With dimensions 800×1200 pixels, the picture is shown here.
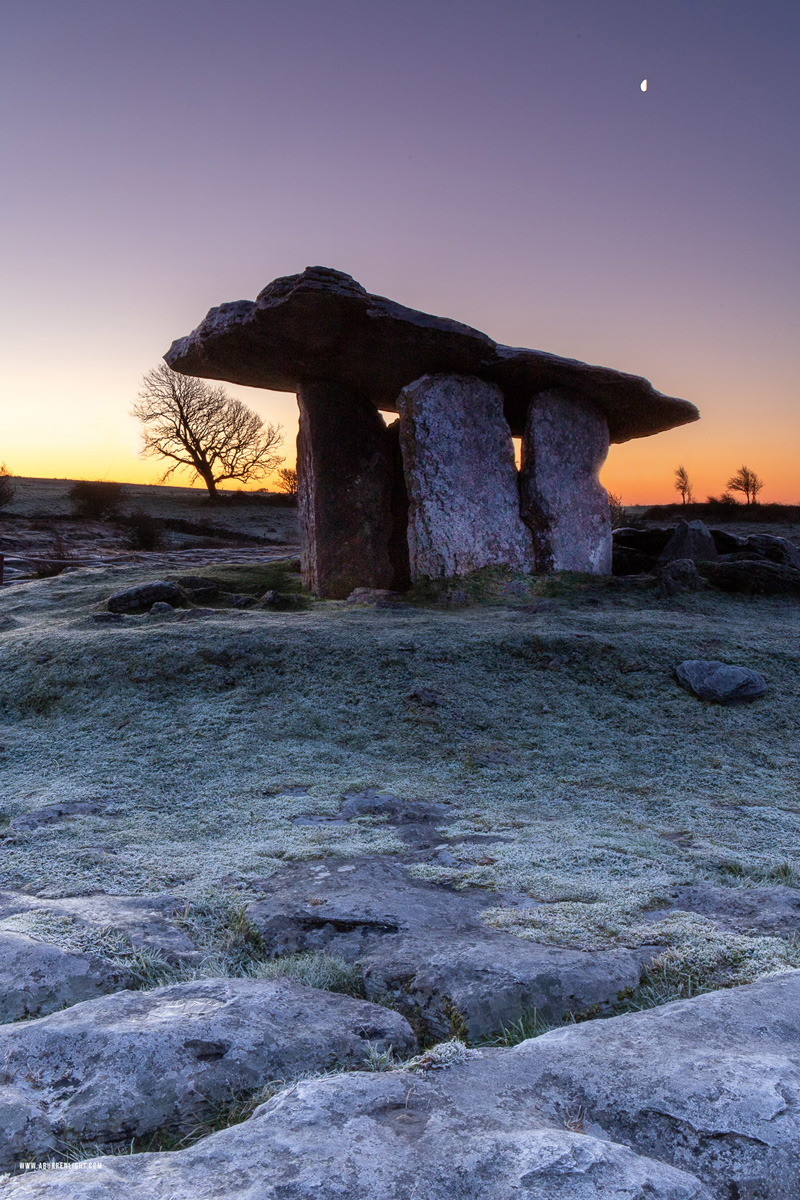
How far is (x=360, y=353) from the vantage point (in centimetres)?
960

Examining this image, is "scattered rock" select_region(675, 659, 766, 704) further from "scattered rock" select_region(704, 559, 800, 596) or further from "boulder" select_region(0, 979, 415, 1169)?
"boulder" select_region(0, 979, 415, 1169)

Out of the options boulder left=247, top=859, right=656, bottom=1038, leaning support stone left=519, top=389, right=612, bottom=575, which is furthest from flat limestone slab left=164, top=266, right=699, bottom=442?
boulder left=247, top=859, right=656, bottom=1038

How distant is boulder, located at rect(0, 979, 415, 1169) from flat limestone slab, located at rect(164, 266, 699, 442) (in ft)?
24.7

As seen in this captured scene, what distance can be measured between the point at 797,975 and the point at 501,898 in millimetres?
1184

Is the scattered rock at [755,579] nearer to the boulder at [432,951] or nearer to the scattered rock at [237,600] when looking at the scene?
the scattered rock at [237,600]

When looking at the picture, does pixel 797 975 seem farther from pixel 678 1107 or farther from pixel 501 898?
pixel 501 898

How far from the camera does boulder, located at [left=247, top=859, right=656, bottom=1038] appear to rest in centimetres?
222

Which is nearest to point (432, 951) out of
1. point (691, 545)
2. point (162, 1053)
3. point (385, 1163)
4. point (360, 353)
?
point (162, 1053)

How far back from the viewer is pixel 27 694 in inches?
261

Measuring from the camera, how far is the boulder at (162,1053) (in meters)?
1.66

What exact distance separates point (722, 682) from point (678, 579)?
3.27 m

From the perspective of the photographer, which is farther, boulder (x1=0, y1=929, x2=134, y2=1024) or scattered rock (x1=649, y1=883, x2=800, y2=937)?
scattered rock (x1=649, y1=883, x2=800, y2=937)

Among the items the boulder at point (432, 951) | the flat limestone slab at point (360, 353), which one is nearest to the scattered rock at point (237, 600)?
the flat limestone slab at point (360, 353)

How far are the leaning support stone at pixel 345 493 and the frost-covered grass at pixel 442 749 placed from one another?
1.83 m
